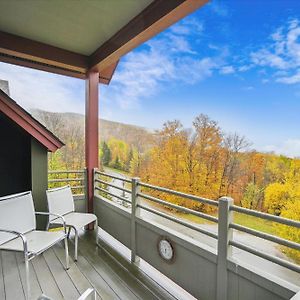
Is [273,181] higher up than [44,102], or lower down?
lower down

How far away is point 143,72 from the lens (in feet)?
31.0

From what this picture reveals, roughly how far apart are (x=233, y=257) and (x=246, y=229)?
25 centimetres

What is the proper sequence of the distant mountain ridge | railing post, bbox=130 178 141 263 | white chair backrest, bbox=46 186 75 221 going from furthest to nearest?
the distant mountain ridge < white chair backrest, bbox=46 186 75 221 < railing post, bbox=130 178 141 263

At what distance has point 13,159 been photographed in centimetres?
337

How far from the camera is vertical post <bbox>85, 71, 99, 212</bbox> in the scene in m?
3.71

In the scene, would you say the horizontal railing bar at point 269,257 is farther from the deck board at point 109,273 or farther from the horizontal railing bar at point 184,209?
the deck board at point 109,273

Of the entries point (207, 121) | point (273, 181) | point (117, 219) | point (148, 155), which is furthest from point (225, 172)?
point (117, 219)

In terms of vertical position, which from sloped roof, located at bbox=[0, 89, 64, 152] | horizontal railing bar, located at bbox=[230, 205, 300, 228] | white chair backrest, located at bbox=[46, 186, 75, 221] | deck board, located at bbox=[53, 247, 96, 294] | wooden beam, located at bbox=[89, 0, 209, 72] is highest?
wooden beam, located at bbox=[89, 0, 209, 72]

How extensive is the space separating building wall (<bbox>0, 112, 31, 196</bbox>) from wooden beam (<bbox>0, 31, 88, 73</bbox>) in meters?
0.95

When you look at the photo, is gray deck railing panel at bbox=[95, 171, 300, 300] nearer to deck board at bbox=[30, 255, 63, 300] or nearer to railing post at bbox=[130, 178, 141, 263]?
railing post at bbox=[130, 178, 141, 263]

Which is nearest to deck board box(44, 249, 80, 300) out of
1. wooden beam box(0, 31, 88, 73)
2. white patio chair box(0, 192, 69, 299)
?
white patio chair box(0, 192, 69, 299)

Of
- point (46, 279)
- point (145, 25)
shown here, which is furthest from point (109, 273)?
point (145, 25)

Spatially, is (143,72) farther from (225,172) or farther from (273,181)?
Answer: (273,181)

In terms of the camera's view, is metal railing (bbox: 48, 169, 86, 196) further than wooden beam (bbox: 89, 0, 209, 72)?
Yes
